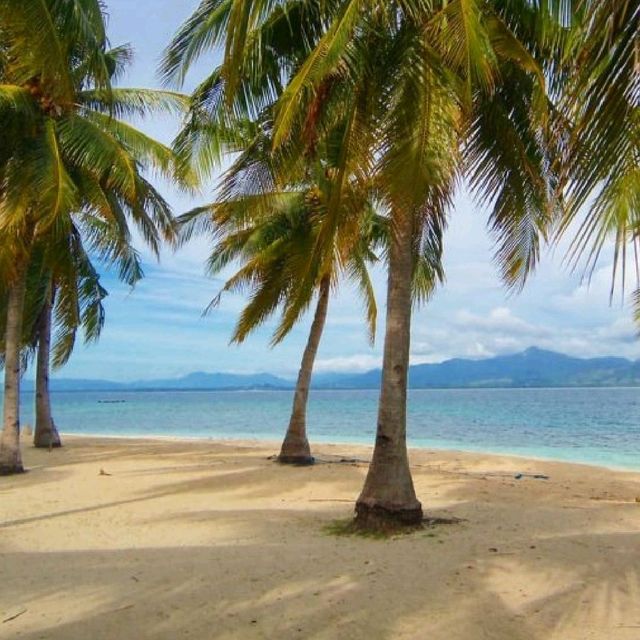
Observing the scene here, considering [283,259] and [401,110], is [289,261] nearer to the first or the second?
[283,259]

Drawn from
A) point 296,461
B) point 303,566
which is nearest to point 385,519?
point 303,566

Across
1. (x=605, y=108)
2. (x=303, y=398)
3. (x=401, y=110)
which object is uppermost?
(x=401, y=110)

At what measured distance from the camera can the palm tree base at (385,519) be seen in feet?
24.7

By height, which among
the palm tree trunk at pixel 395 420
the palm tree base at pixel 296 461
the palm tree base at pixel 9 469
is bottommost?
the palm tree base at pixel 9 469

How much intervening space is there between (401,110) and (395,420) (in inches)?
132

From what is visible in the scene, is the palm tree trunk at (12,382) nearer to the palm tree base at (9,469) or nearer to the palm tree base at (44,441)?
the palm tree base at (9,469)

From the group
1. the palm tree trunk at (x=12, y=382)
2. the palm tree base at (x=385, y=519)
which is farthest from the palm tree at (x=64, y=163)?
the palm tree base at (x=385, y=519)

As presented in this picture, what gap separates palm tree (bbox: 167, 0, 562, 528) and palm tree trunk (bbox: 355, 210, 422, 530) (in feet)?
0.04

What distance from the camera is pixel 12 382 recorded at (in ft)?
42.5

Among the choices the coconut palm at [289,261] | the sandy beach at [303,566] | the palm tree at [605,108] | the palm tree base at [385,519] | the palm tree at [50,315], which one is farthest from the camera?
the palm tree at [50,315]

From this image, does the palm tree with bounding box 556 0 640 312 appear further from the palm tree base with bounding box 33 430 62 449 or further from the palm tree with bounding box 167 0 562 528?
the palm tree base with bounding box 33 430 62 449

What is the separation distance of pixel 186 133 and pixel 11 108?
461cm

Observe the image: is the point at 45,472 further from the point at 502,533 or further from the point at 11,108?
the point at 502,533

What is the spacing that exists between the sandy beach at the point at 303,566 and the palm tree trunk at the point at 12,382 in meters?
1.91
